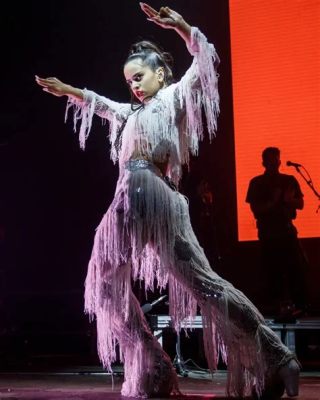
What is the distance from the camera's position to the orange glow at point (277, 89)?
225 inches

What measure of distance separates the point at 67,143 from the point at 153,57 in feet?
10.8

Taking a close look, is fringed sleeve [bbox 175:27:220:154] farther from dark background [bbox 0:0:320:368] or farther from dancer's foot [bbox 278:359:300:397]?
dark background [bbox 0:0:320:368]

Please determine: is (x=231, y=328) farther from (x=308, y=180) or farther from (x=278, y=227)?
(x=308, y=180)

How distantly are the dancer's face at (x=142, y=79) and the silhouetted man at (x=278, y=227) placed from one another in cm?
250

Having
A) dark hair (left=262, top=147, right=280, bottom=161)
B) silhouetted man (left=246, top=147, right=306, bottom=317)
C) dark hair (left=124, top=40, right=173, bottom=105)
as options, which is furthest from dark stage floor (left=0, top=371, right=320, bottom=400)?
dark hair (left=262, top=147, right=280, bottom=161)

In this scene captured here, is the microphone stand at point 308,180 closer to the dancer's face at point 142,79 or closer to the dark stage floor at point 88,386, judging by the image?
the dark stage floor at point 88,386

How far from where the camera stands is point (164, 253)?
2725 mm

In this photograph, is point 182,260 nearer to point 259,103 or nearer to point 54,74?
point 259,103

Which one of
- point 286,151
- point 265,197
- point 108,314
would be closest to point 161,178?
point 108,314

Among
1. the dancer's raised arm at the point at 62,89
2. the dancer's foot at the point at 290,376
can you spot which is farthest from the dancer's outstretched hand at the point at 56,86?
the dancer's foot at the point at 290,376

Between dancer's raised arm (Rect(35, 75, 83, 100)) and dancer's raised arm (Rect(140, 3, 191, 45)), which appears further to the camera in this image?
dancer's raised arm (Rect(35, 75, 83, 100))

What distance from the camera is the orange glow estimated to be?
18.7ft

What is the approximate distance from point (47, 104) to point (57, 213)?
3.35 ft

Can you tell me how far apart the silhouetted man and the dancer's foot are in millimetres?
2849
